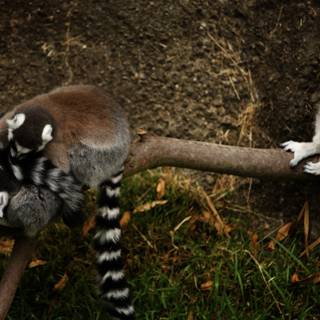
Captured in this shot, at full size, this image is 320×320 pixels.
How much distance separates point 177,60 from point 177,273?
5.29ft

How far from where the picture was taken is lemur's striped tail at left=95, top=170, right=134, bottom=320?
3.83m

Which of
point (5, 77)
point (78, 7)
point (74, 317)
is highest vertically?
point (78, 7)

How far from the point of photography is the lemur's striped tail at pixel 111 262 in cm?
383

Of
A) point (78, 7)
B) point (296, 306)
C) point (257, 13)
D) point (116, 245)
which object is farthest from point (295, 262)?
point (78, 7)

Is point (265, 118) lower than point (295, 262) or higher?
higher

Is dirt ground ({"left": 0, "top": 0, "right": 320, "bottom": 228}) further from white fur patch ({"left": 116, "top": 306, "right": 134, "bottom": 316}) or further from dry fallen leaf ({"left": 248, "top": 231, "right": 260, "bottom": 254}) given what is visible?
white fur patch ({"left": 116, "top": 306, "right": 134, "bottom": 316})

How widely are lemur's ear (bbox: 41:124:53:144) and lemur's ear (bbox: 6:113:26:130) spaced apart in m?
0.11

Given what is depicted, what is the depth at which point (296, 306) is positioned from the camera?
14.4ft

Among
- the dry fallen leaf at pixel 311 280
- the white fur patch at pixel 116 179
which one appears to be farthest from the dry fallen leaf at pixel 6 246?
the dry fallen leaf at pixel 311 280

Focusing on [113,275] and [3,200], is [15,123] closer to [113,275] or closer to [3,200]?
[3,200]

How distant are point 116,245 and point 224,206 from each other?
1.33 m

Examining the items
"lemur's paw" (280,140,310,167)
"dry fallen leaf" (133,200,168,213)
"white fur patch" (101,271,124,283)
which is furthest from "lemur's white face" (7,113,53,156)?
"lemur's paw" (280,140,310,167)

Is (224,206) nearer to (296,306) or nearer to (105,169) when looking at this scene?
(296,306)

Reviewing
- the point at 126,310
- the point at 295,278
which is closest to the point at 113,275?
the point at 126,310
